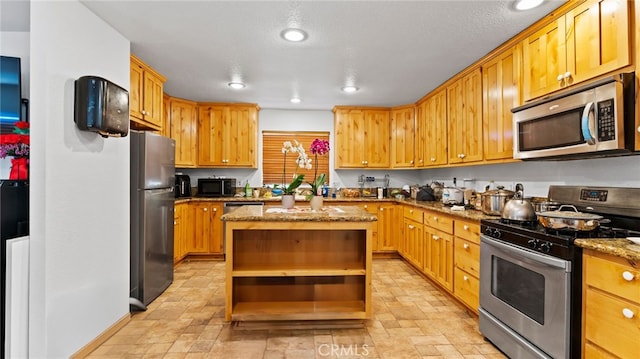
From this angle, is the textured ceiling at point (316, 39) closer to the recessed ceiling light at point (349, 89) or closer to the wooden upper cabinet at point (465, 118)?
the recessed ceiling light at point (349, 89)

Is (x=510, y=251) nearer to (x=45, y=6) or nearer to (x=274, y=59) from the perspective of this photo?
(x=274, y=59)

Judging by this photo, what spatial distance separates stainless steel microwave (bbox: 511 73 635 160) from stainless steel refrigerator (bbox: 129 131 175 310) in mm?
3308

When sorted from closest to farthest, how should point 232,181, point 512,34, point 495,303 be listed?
point 495,303, point 512,34, point 232,181

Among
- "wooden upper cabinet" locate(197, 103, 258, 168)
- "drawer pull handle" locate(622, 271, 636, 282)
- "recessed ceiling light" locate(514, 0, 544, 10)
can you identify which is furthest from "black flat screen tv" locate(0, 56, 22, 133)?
"drawer pull handle" locate(622, 271, 636, 282)

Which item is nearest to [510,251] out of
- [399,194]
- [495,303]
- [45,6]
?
[495,303]

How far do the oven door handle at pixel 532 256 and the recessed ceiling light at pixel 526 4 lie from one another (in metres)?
1.67

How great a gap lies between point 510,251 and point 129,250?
10.2ft

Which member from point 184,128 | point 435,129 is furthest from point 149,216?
point 435,129

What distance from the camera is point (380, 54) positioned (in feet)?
9.57

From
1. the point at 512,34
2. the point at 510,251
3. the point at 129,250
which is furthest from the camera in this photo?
the point at 129,250

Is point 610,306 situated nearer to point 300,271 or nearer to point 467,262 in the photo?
point 467,262

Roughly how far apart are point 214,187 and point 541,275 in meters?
4.25

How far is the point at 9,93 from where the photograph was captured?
217 cm

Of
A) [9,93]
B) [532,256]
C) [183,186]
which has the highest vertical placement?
[9,93]
